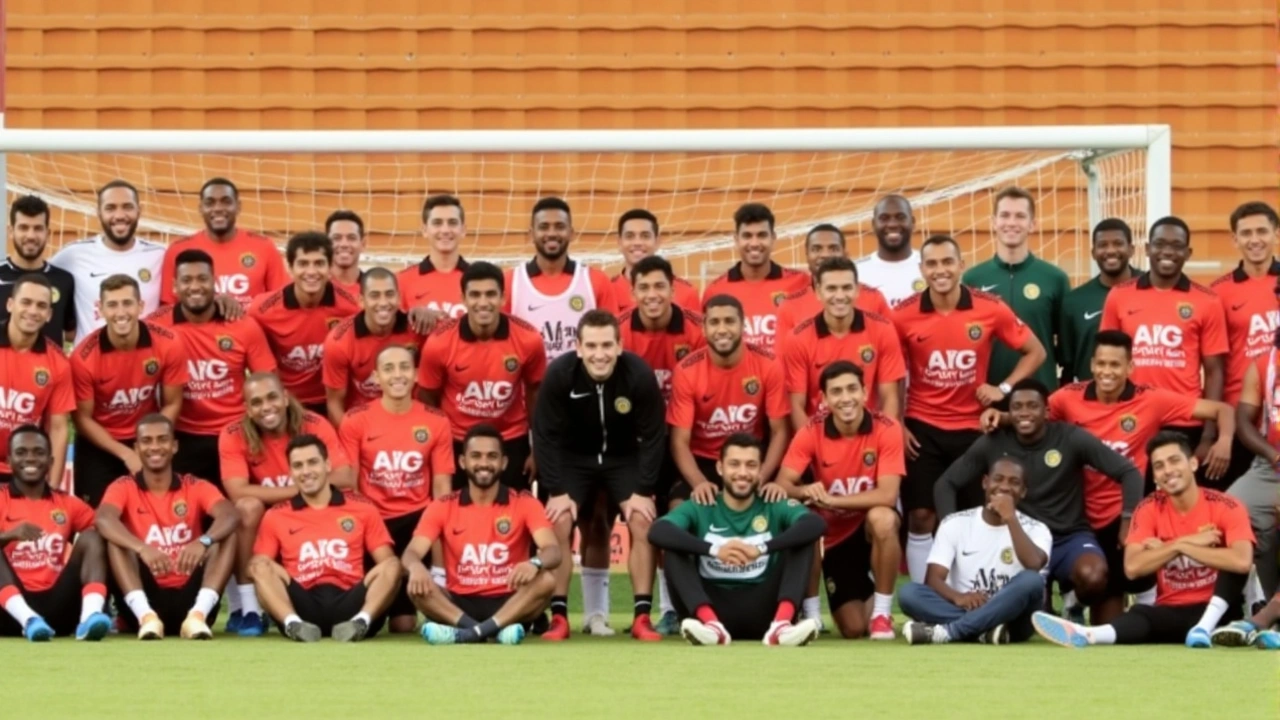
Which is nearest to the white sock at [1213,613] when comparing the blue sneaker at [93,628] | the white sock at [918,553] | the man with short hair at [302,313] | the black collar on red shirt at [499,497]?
the white sock at [918,553]

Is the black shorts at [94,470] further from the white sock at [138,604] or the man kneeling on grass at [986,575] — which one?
the man kneeling on grass at [986,575]

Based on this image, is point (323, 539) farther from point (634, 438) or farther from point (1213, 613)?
point (1213, 613)

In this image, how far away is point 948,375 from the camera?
955 cm

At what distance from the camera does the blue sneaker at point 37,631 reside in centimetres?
855

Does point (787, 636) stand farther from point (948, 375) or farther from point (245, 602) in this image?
point (245, 602)

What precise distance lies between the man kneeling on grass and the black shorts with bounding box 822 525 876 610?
600 mm

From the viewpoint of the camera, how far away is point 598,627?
30.5ft

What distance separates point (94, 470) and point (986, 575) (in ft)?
13.1

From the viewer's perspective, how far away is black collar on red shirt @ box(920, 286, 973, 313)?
31.2 feet

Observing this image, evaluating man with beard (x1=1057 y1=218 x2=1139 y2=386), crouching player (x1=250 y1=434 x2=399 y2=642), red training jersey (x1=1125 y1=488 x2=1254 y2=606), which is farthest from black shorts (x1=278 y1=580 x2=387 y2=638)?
man with beard (x1=1057 y1=218 x2=1139 y2=386)

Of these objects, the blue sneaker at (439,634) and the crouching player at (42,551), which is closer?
the blue sneaker at (439,634)

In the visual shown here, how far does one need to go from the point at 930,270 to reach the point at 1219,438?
4.81 feet

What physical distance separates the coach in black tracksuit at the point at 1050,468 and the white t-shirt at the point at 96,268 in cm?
376

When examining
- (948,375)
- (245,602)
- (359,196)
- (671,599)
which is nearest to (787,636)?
(671,599)
